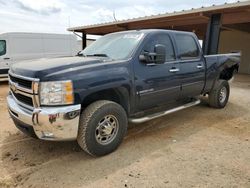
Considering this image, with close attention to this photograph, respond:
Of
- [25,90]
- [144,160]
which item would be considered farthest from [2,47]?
[144,160]

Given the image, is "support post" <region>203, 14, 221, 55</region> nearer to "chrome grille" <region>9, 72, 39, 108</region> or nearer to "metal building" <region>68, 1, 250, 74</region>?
"metal building" <region>68, 1, 250, 74</region>

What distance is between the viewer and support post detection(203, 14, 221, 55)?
32.4 feet

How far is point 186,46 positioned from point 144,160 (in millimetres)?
2714

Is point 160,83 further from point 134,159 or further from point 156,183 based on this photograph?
point 156,183

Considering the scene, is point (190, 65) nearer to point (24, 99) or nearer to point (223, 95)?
point (223, 95)

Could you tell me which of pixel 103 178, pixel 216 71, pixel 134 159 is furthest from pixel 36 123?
pixel 216 71

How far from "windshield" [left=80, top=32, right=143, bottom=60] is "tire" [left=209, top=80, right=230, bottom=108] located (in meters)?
2.84

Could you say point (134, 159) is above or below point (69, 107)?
below

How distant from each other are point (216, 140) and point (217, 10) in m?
6.82

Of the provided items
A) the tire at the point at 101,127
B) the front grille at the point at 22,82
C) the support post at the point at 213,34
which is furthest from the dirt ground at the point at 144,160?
the support post at the point at 213,34

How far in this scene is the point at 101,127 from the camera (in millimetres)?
3617

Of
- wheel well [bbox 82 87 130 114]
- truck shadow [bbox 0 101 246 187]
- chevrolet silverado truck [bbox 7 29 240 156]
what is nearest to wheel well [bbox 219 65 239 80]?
chevrolet silverado truck [bbox 7 29 240 156]

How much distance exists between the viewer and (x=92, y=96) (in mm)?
3654

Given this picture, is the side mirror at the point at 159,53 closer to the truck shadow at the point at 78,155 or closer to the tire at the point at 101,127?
the tire at the point at 101,127
